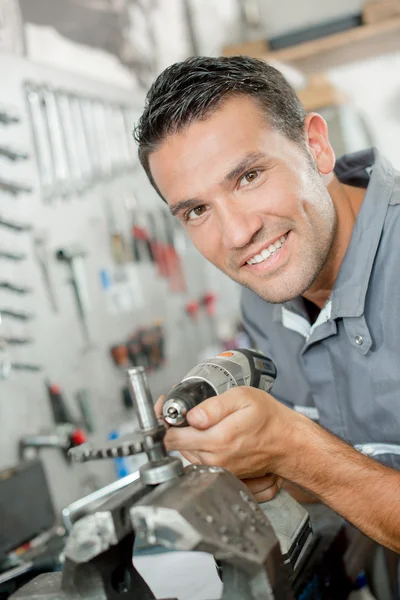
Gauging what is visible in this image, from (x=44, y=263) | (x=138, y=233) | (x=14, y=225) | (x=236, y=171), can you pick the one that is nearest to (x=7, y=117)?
(x=14, y=225)

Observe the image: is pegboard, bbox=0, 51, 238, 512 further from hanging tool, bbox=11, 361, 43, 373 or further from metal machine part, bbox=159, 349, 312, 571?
metal machine part, bbox=159, 349, 312, 571

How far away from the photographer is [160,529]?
69 cm

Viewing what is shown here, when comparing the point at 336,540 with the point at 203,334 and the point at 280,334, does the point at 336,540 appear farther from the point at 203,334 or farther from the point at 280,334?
the point at 203,334

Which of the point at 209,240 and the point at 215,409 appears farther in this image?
the point at 209,240

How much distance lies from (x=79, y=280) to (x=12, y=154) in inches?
20.2

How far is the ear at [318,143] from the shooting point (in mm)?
1412

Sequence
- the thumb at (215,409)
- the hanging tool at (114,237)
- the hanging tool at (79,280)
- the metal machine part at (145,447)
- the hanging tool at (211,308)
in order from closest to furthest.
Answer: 1. the metal machine part at (145,447)
2. the thumb at (215,409)
3. the hanging tool at (79,280)
4. the hanging tool at (114,237)
5. the hanging tool at (211,308)

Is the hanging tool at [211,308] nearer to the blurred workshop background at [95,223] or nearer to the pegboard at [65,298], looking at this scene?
the blurred workshop background at [95,223]

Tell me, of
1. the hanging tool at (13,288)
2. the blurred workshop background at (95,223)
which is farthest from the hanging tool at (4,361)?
the hanging tool at (13,288)

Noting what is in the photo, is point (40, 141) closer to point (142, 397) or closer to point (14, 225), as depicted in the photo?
point (14, 225)

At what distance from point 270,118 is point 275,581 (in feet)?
2.93

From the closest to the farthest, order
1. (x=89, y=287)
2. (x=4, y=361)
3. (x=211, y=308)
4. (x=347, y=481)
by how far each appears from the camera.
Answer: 1. (x=347, y=481)
2. (x=4, y=361)
3. (x=89, y=287)
4. (x=211, y=308)

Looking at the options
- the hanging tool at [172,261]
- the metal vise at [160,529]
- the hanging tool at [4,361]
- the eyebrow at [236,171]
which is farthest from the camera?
the hanging tool at [172,261]

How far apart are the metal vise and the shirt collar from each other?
61cm
